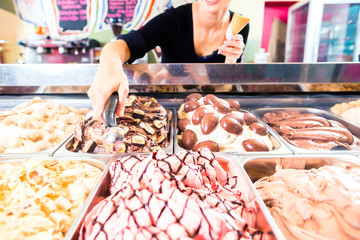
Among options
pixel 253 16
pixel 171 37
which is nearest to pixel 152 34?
pixel 171 37

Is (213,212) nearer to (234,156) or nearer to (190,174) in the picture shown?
(190,174)

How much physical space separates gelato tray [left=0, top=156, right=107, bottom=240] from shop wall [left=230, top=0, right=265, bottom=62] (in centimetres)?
479

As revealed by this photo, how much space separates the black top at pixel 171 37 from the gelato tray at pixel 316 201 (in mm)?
1151

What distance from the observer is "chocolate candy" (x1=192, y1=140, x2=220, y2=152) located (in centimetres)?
108

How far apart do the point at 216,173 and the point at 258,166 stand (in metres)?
0.28

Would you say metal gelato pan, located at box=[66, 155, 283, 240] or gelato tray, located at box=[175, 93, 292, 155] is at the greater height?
gelato tray, located at box=[175, 93, 292, 155]

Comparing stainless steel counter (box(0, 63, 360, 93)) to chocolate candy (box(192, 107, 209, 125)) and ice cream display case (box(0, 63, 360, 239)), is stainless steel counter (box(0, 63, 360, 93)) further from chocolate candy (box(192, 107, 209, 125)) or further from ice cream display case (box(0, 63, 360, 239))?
chocolate candy (box(192, 107, 209, 125))

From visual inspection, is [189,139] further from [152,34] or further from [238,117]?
[152,34]

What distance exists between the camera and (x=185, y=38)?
204cm

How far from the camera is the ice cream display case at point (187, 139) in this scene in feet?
1.94

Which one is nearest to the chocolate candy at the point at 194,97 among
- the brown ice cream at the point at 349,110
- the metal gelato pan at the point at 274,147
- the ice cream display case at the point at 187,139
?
the ice cream display case at the point at 187,139

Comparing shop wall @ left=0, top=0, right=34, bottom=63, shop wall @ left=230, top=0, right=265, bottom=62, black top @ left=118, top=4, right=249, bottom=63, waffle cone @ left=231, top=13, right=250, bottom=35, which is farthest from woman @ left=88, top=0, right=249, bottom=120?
shop wall @ left=0, top=0, right=34, bottom=63

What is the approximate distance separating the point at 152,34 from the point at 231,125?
3.28 ft

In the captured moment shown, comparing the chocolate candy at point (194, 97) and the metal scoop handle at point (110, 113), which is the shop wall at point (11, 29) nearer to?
A: the chocolate candy at point (194, 97)
